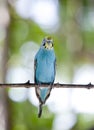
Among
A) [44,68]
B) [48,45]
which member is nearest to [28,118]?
[44,68]

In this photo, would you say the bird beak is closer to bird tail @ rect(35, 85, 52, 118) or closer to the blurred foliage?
bird tail @ rect(35, 85, 52, 118)

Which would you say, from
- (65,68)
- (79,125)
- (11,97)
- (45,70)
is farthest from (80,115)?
(45,70)

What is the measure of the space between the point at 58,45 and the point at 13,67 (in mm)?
1036

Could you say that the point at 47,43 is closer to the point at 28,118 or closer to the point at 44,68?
the point at 44,68

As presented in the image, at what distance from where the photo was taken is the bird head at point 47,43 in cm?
545

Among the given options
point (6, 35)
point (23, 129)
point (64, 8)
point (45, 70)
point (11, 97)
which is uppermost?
point (64, 8)

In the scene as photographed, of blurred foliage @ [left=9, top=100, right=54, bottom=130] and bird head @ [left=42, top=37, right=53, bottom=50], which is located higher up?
bird head @ [left=42, top=37, right=53, bottom=50]

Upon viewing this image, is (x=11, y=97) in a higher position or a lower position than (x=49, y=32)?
lower

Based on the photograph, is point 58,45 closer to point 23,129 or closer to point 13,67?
point 13,67

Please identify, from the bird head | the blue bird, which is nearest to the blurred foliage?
the blue bird

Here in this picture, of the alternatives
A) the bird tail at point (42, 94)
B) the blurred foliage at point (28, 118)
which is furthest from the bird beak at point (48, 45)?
the blurred foliage at point (28, 118)

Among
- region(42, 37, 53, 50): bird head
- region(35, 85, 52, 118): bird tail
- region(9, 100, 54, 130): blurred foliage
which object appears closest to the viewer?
region(42, 37, 53, 50): bird head

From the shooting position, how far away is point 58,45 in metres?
9.38

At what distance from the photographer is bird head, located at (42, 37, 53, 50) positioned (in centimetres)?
545
